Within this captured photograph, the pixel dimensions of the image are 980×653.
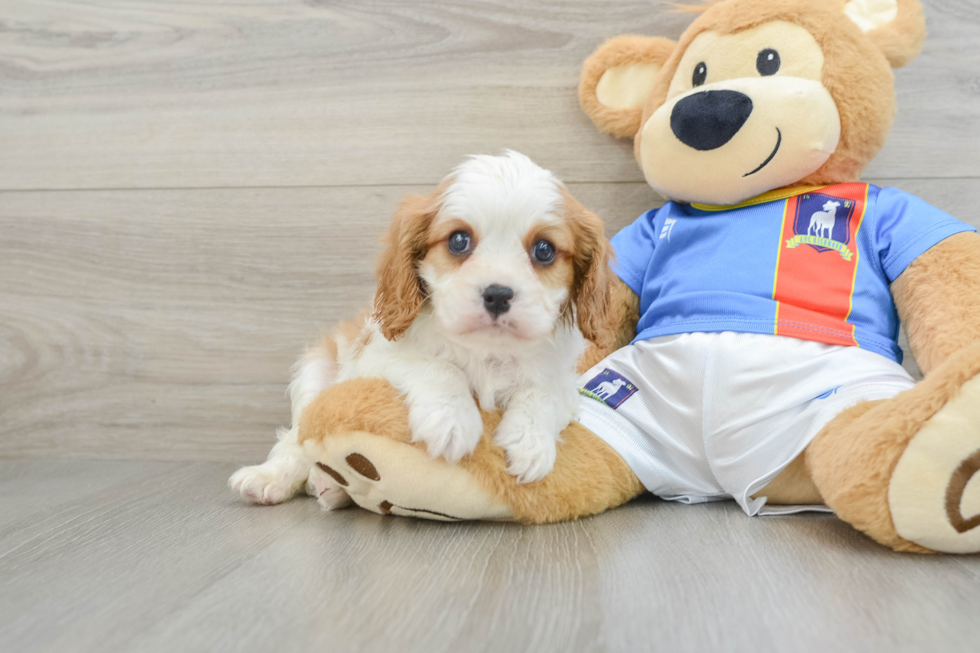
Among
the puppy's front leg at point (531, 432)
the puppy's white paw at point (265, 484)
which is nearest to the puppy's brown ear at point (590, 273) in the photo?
the puppy's front leg at point (531, 432)

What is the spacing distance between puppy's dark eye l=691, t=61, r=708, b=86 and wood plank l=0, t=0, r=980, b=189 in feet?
1.15

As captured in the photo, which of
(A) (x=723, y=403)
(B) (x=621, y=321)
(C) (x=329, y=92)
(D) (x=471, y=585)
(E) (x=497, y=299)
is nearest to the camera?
(D) (x=471, y=585)

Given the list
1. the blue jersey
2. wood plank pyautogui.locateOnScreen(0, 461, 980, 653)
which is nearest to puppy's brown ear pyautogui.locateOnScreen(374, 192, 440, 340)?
wood plank pyautogui.locateOnScreen(0, 461, 980, 653)

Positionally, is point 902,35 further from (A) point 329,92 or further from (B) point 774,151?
(A) point 329,92

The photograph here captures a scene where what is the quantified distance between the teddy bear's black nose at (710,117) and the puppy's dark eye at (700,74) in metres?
0.08

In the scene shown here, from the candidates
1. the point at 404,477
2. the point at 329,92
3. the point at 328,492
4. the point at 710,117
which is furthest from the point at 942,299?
the point at 329,92

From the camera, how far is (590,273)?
1.28m

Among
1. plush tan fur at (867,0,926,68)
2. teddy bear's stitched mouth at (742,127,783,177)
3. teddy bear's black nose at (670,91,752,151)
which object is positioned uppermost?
plush tan fur at (867,0,926,68)

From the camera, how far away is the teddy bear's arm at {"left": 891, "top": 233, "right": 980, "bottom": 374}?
47.3 inches

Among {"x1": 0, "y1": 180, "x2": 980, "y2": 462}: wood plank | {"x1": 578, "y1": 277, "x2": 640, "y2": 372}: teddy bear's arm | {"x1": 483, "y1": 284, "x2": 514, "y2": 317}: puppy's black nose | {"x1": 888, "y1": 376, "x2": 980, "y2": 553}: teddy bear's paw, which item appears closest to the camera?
{"x1": 888, "y1": 376, "x2": 980, "y2": 553}: teddy bear's paw

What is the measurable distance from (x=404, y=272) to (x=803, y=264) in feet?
2.52

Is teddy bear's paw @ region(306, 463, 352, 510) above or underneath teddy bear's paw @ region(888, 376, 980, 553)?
underneath

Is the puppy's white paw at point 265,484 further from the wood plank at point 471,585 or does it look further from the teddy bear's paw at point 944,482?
the teddy bear's paw at point 944,482

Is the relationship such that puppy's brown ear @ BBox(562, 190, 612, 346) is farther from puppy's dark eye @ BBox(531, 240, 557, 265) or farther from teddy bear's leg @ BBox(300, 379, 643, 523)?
teddy bear's leg @ BBox(300, 379, 643, 523)
